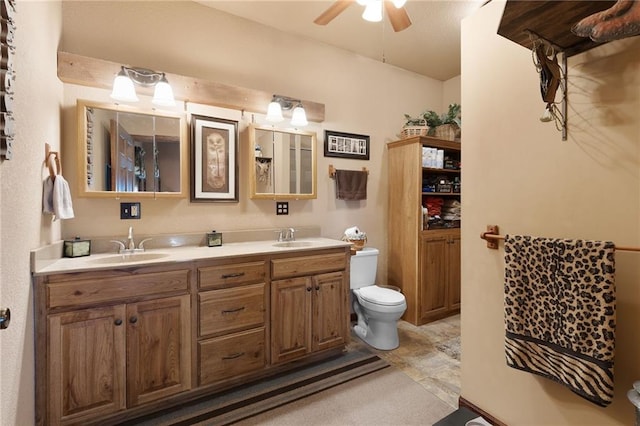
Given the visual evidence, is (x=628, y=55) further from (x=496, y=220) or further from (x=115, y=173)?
(x=115, y=173)

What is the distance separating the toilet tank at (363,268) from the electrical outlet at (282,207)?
0.79 metres

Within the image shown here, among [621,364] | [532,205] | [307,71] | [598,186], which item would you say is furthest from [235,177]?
[621,364]

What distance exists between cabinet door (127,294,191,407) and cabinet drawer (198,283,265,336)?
0.10m

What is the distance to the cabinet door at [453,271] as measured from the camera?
3300 millimetres

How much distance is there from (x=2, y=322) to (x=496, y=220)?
2023 millimetres

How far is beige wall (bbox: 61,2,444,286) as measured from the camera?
2.11m

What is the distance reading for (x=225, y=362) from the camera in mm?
1970

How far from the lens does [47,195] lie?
1647 millimetres

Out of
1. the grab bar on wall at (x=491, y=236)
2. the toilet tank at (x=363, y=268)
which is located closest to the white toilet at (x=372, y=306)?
the toilet tank at (x=363, y=268)

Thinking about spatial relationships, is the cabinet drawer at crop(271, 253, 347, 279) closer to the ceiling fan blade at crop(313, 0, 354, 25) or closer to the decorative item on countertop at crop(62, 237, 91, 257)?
the decorative item on countertop at crop(62, 237, 91, 257)

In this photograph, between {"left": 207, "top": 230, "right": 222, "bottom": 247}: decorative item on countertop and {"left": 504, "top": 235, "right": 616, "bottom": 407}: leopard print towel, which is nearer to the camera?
{"left": 504, "top": 235, "right": 616, "bottom": 407}: leopard print towel

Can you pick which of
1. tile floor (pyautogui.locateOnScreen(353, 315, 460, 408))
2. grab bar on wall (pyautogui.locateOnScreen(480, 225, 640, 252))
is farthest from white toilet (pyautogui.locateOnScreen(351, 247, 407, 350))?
grab bar on wall (pyautogui.locateOnScreen(480, 225, 640, 252))

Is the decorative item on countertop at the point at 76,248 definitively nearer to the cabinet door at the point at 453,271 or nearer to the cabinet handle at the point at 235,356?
the cabinet handle at the point at 235,356

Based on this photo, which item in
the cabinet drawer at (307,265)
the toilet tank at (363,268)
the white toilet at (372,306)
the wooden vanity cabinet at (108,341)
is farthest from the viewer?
the toilet tank at (363,268)
